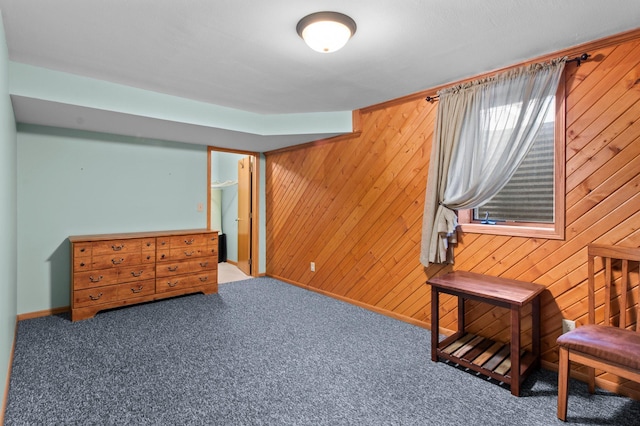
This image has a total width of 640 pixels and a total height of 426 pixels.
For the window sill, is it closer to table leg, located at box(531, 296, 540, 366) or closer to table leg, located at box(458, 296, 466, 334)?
table leg, located at box(531, 296, 540, 366)

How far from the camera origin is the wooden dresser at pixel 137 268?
329 cm

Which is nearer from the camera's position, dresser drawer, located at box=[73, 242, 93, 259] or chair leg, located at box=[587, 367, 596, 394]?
chair leg, located at box=[587, 367, 596, 394]

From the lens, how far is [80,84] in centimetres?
274

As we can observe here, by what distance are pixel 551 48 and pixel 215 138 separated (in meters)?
3.53

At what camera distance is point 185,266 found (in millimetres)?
3979

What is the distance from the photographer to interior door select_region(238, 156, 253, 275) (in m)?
5.29

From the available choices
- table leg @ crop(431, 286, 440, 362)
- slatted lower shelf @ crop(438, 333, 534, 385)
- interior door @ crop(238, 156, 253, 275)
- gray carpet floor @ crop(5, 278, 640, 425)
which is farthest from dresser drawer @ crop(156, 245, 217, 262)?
slatted lower shelf @ crop(438, 333, 534, 385)

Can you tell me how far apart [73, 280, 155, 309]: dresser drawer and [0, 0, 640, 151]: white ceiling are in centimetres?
179

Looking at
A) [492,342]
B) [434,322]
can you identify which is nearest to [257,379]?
[434,322]

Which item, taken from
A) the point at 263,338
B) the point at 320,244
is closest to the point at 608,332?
the point at 263,338

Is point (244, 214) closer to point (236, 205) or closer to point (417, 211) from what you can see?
point (236, 205)

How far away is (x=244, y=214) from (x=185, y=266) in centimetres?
164

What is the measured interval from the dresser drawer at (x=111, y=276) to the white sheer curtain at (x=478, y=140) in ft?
10.1

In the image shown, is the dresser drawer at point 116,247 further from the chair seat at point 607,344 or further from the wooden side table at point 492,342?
the chair seat at point 607,344
